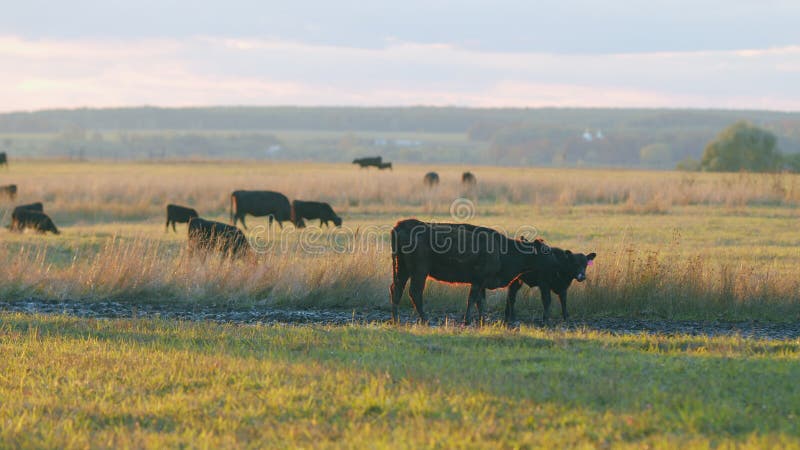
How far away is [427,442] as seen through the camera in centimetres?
654

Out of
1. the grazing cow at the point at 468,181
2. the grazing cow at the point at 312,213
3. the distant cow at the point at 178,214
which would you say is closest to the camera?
the distant cow at the point at 178,214

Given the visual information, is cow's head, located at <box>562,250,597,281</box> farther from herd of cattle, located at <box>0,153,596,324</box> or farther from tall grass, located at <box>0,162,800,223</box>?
tall grass, located at <box>0,162,800,223</box>

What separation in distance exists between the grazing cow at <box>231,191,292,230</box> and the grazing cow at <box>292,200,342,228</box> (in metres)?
0.45

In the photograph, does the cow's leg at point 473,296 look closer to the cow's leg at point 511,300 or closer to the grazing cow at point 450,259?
the grazing cow at point 450,259

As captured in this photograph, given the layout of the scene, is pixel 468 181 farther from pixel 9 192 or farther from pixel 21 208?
pixel 21 208

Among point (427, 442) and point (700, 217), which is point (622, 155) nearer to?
point (700, 217)

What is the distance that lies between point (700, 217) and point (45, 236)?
19966 mm

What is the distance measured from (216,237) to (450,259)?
8.04m

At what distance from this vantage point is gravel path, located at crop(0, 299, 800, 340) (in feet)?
40.2

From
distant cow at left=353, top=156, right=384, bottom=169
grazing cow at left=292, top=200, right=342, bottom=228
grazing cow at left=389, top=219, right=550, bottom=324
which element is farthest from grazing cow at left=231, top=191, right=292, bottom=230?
distant cow at left=353, top=156, right=384, bottom=169

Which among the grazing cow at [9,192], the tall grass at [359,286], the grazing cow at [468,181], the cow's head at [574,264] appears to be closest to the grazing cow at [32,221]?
the grazing cow at [9,192]

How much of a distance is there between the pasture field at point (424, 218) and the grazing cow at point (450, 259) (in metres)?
1.42

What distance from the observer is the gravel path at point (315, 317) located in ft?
40.2

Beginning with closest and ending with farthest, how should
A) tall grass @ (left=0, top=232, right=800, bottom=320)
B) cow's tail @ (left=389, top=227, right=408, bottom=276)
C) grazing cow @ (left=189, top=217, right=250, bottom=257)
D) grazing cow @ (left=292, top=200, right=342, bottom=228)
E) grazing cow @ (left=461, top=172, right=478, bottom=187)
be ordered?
cow's tail @ (left=389, top=227, right=408, bottom=276), tall grass @ (left=0, top=232, right=800, bottom=320), grazing cow @ (left=189, top=217, right=250, bottom=257), grazing cow @ (left=292, top=200, right=342, bottom=228), grazing cow @ (left=461, top=172, right=478, bottom=187)
